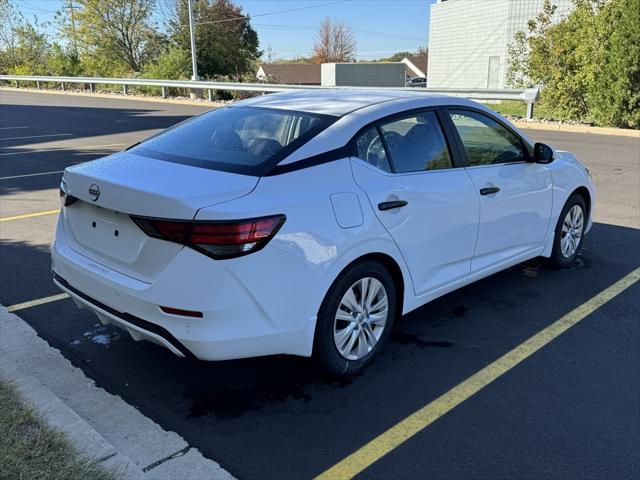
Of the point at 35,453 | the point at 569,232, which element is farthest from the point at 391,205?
the point at 569,232

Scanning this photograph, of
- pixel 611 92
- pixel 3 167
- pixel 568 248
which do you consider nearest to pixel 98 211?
pixel 568 248

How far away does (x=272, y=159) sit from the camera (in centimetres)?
329

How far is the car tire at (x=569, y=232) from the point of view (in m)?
5.31

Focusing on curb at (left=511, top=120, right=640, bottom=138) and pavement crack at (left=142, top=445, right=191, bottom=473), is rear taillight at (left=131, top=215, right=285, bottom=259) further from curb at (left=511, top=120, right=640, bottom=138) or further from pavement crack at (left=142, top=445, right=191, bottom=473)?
curb at (left=511, top=120, right=640, bottom=138)

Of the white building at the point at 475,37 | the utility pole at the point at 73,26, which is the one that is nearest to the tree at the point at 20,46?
the utility pole at the point at 73,26

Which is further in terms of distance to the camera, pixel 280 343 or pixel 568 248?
pixel 568 248

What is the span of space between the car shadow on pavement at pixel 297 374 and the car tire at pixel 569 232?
275mm

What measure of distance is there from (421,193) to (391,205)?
1.07 ft

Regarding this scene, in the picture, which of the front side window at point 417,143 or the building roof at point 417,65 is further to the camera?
the building roof at point 417,65

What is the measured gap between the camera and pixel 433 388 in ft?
11.5

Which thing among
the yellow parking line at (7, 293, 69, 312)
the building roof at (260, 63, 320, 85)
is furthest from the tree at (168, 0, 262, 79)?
the yellow parking line at (7, 293, 69, 312)

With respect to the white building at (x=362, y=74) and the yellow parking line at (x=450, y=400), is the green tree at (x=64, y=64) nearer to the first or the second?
the white building at (x=362, y=74)

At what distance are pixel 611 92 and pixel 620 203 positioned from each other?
1068 cm

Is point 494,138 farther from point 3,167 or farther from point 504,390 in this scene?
point 3,167
